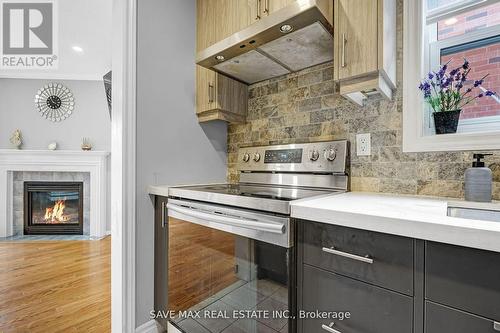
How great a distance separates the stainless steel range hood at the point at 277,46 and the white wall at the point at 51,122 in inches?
139

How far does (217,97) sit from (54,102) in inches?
156

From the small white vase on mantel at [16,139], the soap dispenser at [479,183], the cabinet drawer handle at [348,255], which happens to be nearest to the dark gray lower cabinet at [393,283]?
the cabinet drawer handle at [348,255]

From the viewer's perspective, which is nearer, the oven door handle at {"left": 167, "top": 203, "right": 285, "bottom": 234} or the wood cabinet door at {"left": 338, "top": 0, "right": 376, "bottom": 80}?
the oven door handle at {"left": 167, "top": 203, "right": 285, "bottom": 234}

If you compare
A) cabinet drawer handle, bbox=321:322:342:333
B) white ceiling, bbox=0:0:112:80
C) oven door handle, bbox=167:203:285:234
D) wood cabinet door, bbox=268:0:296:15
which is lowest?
cabinet drawer handle, bbox=321:322:342:333

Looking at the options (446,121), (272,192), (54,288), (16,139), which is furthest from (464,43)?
(16,139)

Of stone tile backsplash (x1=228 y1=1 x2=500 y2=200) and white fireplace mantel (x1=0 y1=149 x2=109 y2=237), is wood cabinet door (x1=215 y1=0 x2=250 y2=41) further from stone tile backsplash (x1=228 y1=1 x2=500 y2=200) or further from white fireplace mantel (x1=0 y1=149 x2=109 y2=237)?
white fireplace mantel (x1=0 y1=149 x2=109 y2=237)

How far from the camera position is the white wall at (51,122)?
414cm

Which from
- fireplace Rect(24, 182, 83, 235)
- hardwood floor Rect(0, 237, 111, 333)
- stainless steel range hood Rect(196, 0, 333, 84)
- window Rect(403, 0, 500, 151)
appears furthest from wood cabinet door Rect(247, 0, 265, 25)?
fireplace Rect(24, 182, 83, 235)

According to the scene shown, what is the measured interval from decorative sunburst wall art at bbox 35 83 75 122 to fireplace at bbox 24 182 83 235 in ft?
3.75

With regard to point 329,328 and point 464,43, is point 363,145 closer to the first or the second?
point 464,43

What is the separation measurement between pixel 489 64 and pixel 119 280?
221cm

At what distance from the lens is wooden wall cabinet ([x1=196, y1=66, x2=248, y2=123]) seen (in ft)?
5.75

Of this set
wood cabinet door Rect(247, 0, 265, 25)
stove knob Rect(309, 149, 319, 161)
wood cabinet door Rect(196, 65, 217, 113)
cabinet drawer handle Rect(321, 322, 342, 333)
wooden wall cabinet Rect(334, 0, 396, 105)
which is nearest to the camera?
cabinet drawer handle Rect(321, 322, 342, 333)

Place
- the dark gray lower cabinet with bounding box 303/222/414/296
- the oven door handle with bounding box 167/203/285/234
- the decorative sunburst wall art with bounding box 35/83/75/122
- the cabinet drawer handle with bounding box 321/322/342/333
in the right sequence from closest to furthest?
1. the dark gray lower cabinet with bounding box 303/222/414/296
2. the cabinet drawer handle with bounding box 321/322/342/333
3. the oven door handle with bounding box 167/203/285/234
4. the decorative sunburst wall art with bounding box 35/83/75/122
